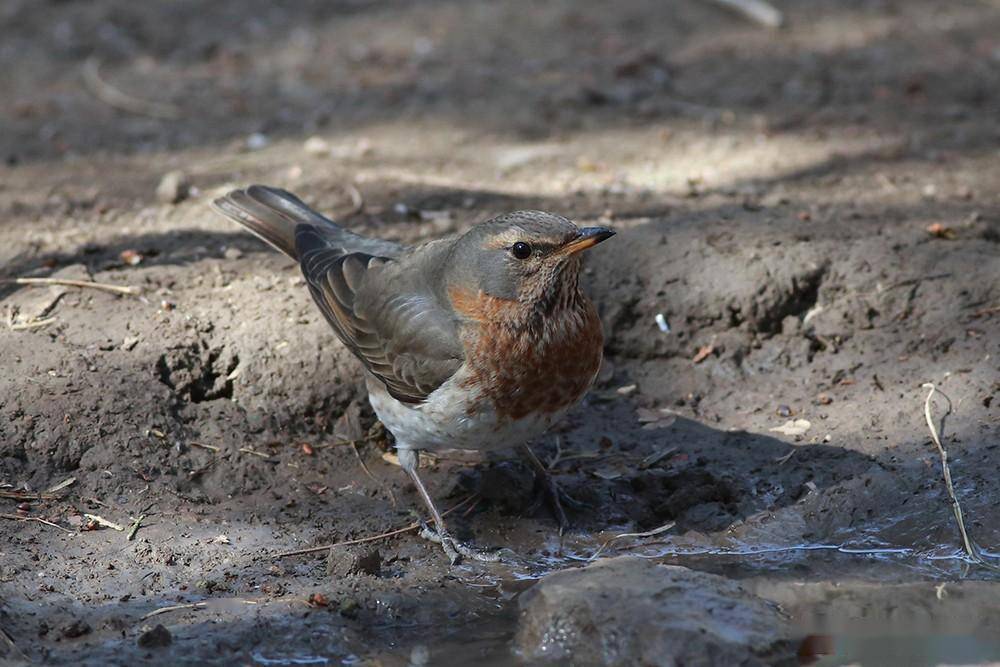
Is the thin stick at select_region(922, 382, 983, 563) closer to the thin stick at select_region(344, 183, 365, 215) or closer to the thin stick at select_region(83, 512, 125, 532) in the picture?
the thin stick at select_region(344, 183, 365, 215)

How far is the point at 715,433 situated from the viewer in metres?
6.96

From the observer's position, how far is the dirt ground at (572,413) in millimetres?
5797

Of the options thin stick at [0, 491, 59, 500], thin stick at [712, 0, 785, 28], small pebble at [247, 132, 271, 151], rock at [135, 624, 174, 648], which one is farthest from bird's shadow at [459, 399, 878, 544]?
thin stick at [712, 0, 785, 28]

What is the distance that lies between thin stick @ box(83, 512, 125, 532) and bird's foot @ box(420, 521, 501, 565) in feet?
4.64

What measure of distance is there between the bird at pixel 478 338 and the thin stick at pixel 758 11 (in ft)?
19.6

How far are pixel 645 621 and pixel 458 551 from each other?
1.23 metres

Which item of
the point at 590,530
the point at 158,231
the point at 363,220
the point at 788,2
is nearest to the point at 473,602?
the point at 590,530

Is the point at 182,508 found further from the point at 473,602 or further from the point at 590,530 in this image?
the point at 590,530

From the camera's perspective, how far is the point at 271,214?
731 cm

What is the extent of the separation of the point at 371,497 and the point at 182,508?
0.92 metres

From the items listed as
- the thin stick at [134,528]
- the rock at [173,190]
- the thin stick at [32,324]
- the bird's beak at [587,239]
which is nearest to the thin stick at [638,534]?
the bird's beak at [587,239]

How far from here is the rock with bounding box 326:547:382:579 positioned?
5.88m

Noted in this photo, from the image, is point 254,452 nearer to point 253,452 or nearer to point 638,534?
point 253,452

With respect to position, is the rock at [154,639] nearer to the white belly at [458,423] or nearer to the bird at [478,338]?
the bird at [478,338]
